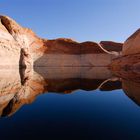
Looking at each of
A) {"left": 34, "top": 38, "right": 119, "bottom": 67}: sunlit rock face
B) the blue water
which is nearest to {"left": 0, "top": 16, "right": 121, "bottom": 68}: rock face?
{"left": 34, "top": 38, "right": 119, "bottom": 67}: sunlit rock face

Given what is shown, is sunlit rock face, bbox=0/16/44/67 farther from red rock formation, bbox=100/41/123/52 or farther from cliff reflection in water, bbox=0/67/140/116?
red rock formation, bbox=100/41/123/52

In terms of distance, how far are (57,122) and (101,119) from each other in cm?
121

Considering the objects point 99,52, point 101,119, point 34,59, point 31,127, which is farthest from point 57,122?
point 99,52

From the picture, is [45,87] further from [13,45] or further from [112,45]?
[112,45]

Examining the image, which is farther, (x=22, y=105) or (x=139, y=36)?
(x=139, y=36)

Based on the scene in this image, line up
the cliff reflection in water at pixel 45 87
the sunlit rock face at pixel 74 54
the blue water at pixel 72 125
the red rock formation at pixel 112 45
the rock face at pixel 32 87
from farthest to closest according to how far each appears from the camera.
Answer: the red rock formation at pixel 112 45, the sunlit rock face at pixel 74 54, the cliff reflection in water at pixel 45 87, the rock face at pixel 32 87, the blue water at pixel 72 125

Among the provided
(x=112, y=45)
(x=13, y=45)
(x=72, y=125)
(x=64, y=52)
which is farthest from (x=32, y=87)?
(x=112, y=45)

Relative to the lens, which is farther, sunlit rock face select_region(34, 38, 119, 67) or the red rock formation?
the red rock formation

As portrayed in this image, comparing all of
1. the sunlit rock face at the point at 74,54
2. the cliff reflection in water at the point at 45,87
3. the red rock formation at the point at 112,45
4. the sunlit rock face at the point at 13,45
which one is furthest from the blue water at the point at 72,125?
the red rock formation at the point at 112,45

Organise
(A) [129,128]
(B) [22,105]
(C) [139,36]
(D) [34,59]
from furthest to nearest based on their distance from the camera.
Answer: (D) [34,59] < (C) [139,36] < (B) [22,105] < (A) [129,128]

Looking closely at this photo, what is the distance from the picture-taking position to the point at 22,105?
26.7ft

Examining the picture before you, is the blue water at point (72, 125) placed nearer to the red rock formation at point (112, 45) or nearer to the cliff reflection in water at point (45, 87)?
the cliff reflection in water at point (45, 87)

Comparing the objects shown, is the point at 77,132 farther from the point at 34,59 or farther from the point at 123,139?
the point at 34,59

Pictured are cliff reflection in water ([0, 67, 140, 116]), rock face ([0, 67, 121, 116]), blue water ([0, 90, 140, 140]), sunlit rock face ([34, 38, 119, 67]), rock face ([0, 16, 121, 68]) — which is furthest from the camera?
sunlit rock face ([34, 38, 119, 67])
